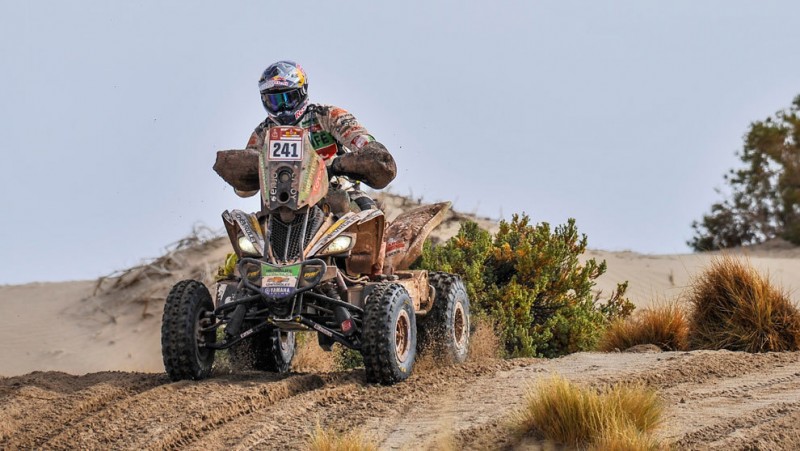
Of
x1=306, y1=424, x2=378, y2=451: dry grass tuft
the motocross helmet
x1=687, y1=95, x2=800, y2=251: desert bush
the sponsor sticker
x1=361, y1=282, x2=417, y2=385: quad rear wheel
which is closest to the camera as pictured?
x1=306, y1=424, x2=378, y2=451: dry grass tuft

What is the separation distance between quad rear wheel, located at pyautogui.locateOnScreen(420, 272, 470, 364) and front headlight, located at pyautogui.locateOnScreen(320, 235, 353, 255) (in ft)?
5.36

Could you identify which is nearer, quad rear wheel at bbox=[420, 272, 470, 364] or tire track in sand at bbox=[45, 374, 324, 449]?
tire track in sand at bbox=[45, 374, 324, 449]

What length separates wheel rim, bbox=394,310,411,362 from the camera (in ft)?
28.4

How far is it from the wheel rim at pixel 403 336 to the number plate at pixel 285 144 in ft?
4.72

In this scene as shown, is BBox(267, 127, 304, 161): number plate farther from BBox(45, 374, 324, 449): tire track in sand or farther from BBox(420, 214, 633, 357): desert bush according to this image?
BBox(420, 214, 633, 357): desert bush

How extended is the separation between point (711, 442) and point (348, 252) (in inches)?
142

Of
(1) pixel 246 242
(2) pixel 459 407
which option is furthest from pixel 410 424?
(1) pixel 246 242

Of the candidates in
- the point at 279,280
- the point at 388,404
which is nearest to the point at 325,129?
the point at 279,280

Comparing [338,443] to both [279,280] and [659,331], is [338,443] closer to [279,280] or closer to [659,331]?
[279,280]

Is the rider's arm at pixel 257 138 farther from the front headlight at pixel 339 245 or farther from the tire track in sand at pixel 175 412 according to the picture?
the tire track in sand at pixel 175 412

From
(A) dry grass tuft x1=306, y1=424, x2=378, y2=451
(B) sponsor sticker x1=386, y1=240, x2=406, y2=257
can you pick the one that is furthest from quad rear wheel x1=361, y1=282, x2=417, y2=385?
(A) dry grass tuft x1=306, y1=424, x2=378, y2=451

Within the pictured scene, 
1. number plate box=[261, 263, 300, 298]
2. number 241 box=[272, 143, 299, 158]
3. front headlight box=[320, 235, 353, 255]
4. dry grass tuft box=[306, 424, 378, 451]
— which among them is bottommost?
dry grass tuft box=[306, 424, 378, 451]

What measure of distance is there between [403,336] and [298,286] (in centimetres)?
93

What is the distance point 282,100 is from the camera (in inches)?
376
